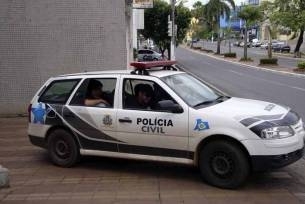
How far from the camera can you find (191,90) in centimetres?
798

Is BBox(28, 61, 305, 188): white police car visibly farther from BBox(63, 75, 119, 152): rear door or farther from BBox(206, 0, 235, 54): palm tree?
BBox(206, 0, 235, 54): palm tree

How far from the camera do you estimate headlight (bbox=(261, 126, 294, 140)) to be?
686 centimetres

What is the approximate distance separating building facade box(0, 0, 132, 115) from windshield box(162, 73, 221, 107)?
6.51 meters

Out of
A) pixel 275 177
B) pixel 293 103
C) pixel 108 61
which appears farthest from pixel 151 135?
pixel 293 103

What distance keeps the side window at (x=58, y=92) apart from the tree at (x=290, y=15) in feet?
155

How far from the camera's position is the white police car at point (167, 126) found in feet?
22.9

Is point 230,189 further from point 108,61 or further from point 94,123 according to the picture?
point 108,61

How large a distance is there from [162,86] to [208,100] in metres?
0.71

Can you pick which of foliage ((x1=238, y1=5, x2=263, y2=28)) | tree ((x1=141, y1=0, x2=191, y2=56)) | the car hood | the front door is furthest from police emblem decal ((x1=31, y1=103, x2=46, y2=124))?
foliage ((x1=238, y1=5, x2=263, y2=28))

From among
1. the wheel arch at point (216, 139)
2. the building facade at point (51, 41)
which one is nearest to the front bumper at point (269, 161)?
the wheel arch at point (216, 139)

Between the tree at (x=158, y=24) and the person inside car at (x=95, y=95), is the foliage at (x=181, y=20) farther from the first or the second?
the person inside car at (x=95, y=95)

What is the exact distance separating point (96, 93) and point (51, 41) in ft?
21.3

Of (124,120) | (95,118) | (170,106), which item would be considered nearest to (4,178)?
(95,118)

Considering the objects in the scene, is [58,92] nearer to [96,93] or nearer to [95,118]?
[96,93]
